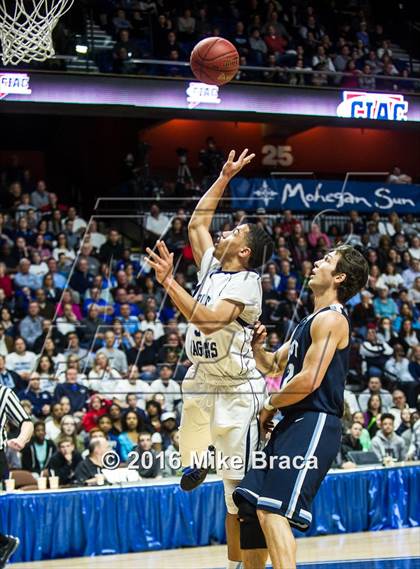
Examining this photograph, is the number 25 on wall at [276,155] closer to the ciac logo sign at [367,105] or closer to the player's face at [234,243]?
the ciac logo sign at [367,105]

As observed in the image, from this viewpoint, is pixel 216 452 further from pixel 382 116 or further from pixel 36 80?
pixel 382 116

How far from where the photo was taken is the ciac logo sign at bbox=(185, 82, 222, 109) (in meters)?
15.2

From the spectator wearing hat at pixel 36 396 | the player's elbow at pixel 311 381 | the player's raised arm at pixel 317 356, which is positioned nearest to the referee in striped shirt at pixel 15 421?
the player's raised arm at pixel 317 356

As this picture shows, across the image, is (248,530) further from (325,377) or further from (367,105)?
(367,105)

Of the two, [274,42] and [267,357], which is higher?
[274,42]

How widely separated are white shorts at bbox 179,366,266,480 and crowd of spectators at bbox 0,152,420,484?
343 cm

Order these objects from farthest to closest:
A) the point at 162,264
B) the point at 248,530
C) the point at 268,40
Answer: the point at 268,40, the point at 248,530, the point at 162,264

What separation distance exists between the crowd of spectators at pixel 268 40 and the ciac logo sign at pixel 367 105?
0.33m

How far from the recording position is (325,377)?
5.59 meters

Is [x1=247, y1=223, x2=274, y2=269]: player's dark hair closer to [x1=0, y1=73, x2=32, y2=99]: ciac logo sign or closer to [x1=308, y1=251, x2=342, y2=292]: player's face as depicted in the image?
[x1=308, y1=251, x2=342, y2=292]: player's face

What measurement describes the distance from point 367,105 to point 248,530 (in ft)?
39.2

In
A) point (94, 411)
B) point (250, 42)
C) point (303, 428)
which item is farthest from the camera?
point (250, 42)

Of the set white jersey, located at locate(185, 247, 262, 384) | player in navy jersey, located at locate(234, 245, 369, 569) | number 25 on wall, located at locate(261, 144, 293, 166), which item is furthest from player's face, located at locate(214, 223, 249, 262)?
number 25 on wall, located at locate(261, 144, 293, 166)

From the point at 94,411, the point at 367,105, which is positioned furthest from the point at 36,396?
the point at 367,105
